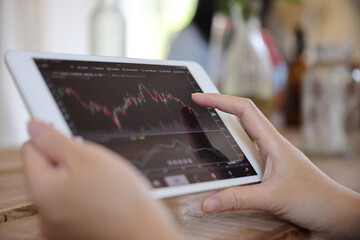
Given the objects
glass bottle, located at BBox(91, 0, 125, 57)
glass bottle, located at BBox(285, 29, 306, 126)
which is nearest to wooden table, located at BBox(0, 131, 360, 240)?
glass bottle, located at BBox(91, 0, 125, 57)

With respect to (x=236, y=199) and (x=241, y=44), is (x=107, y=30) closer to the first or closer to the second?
(x=241, y=44)

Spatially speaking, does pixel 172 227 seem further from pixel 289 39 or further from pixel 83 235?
pixel 289 39

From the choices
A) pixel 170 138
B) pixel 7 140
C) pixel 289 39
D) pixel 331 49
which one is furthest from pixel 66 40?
pixel 170 138

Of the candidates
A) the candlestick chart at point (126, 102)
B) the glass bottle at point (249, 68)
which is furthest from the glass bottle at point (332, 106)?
the candlestick chart at point (126, 102)

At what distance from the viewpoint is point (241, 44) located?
173 centimetres

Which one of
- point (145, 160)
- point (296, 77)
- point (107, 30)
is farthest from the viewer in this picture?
point (296, 77)

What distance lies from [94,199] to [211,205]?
0.24 metres

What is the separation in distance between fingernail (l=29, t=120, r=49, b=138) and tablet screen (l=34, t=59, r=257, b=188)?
7 centimetres

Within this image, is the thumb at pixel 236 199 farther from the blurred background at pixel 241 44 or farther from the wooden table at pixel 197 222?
the blurred background at pixel 241 44

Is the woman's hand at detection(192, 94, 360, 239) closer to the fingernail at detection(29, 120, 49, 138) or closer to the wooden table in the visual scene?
the wooden table

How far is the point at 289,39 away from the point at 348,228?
3215 millimetres

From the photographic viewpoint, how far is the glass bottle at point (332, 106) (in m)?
1.57

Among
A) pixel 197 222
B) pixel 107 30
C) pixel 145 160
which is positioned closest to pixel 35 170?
pixel 145 160

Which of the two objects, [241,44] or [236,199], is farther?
[241,44]
